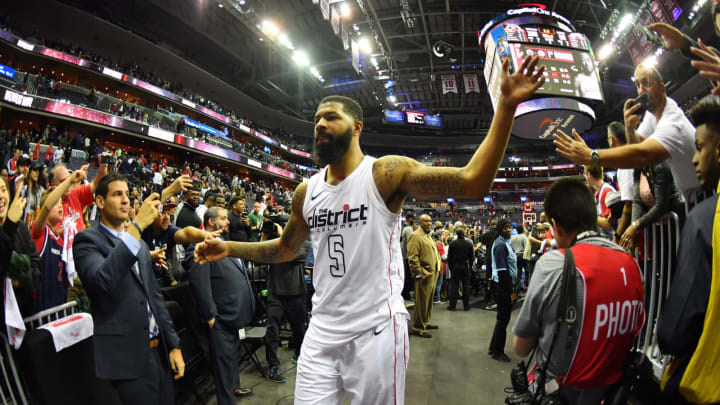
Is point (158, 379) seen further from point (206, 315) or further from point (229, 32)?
point (229, 32)

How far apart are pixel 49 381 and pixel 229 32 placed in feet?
84.9

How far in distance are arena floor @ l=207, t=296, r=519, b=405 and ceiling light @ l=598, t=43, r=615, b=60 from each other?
1390 centimetres

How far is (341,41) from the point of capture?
→ 1884 centimetres

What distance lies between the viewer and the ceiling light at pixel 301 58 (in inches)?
792

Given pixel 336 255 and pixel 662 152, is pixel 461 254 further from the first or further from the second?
pixel 336 255

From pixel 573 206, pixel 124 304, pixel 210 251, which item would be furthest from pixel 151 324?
pixel 573 206

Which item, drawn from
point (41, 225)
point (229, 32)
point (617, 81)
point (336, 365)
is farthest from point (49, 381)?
point (617, 81)

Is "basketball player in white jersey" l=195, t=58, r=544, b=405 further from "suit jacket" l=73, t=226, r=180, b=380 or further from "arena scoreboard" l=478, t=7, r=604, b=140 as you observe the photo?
"arena scoreboard" l=478, t=7, r=604, b=140

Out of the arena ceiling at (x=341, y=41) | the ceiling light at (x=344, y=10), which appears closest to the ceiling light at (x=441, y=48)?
the arena ceiling at (x=341, y=41)

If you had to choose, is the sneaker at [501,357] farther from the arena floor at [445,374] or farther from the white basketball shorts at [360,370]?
the white basketball shorts at [360,370]

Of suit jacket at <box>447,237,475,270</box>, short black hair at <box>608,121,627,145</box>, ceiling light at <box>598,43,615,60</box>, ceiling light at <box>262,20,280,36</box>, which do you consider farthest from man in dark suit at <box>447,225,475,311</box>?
ceiling light at <box>262,20,280,36</box>

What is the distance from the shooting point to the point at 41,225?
3160mm

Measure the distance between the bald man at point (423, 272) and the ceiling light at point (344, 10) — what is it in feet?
30.9

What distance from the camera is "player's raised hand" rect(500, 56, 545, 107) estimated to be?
4.42 ft
